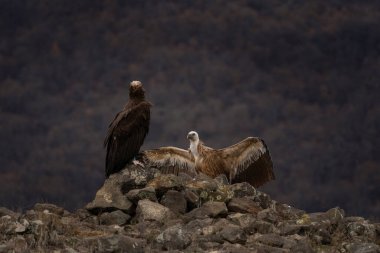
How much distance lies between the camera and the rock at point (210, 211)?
1938 cm

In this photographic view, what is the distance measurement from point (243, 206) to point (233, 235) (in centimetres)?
289

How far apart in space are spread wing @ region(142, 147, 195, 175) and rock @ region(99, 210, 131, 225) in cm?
448

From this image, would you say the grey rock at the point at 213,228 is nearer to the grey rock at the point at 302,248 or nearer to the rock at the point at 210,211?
the rock at the point at 210,211

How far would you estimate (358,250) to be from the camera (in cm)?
1700

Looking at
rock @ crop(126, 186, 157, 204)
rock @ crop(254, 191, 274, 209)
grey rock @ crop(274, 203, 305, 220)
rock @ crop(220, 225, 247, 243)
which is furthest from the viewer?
rock @ crop(254, 191, 274, 209)

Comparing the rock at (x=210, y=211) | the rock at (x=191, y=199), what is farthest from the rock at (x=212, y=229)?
the rock at (x=191, y=199)

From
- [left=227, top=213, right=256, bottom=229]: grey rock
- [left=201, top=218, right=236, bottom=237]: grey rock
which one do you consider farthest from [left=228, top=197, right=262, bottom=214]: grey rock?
[left=201, top=218, right=236, bottom=237]: grey rock

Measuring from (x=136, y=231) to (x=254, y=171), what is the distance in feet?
25.3

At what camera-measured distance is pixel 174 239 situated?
659 inches

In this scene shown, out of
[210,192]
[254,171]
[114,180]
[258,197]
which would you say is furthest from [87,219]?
[254,171]

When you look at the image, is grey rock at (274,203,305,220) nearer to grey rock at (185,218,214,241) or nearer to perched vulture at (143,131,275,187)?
grey rock at (185,218,214,241)

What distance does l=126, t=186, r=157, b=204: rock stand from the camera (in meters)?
20.4

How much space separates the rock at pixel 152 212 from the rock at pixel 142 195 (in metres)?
0.46

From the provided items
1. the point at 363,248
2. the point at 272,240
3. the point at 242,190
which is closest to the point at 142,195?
the point at 242,190
